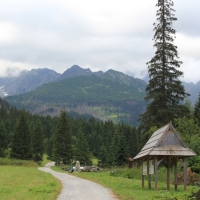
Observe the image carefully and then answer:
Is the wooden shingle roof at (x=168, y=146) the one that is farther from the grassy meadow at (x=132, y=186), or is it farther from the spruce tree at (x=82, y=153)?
the spruce tree at (x=82, y=153)

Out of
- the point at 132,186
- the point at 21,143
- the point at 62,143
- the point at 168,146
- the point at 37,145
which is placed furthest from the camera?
the point at 37,145

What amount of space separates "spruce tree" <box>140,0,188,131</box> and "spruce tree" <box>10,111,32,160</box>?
124ft

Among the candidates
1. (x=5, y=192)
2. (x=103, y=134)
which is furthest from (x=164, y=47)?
(x=103, y=134)

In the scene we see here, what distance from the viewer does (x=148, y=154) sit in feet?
70.0

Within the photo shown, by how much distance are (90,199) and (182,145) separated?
791 cm

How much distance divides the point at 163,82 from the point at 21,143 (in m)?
40.9

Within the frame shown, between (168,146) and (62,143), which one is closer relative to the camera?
(168,146)

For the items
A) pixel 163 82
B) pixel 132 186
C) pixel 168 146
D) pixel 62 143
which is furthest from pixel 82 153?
pixel 168 146

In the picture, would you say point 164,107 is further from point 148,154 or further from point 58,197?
point 58,197

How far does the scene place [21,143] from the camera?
Answer: 73.5 metres

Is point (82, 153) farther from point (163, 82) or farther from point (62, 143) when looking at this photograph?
point (163, 82)

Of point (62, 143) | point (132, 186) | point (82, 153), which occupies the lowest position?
point (82, 153)

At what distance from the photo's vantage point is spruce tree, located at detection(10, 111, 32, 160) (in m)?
73.2

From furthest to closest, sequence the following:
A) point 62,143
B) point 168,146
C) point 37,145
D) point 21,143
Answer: point 37,145
point 62,143
point 21,143
point 168,146
